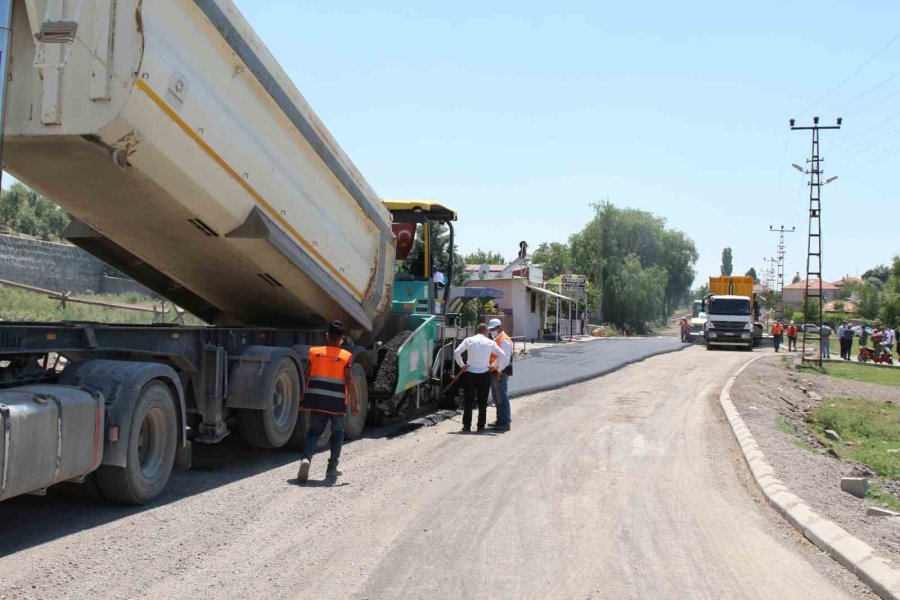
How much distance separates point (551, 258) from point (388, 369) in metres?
86.1

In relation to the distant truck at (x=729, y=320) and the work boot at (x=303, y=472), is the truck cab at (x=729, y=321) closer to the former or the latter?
the distant truck at (x=729, y=320)

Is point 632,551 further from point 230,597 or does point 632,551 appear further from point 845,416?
point 845,416

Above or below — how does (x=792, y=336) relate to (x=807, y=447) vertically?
above

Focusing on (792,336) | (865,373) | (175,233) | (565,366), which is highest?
(175,233)

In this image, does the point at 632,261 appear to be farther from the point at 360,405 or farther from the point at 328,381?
the point at 328,381

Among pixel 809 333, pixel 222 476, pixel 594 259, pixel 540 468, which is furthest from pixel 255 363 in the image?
pixel 594 259

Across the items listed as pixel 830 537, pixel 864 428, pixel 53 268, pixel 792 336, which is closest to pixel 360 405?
pixel 830 537

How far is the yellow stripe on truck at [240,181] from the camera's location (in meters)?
6.42

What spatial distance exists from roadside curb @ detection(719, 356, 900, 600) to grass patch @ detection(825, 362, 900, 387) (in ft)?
65.5

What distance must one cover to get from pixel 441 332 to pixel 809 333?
2051 inches

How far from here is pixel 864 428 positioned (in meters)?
16.6

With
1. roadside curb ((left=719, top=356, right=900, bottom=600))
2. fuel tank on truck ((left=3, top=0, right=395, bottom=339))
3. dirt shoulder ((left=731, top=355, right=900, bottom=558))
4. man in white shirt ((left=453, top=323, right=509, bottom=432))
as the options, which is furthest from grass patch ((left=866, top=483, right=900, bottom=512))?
fuel tank on truck ((left=3, top=0, right=395, bottom=339))

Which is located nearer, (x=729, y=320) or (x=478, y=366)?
(x=478, y=366)

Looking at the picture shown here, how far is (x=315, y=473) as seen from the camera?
850 cm
